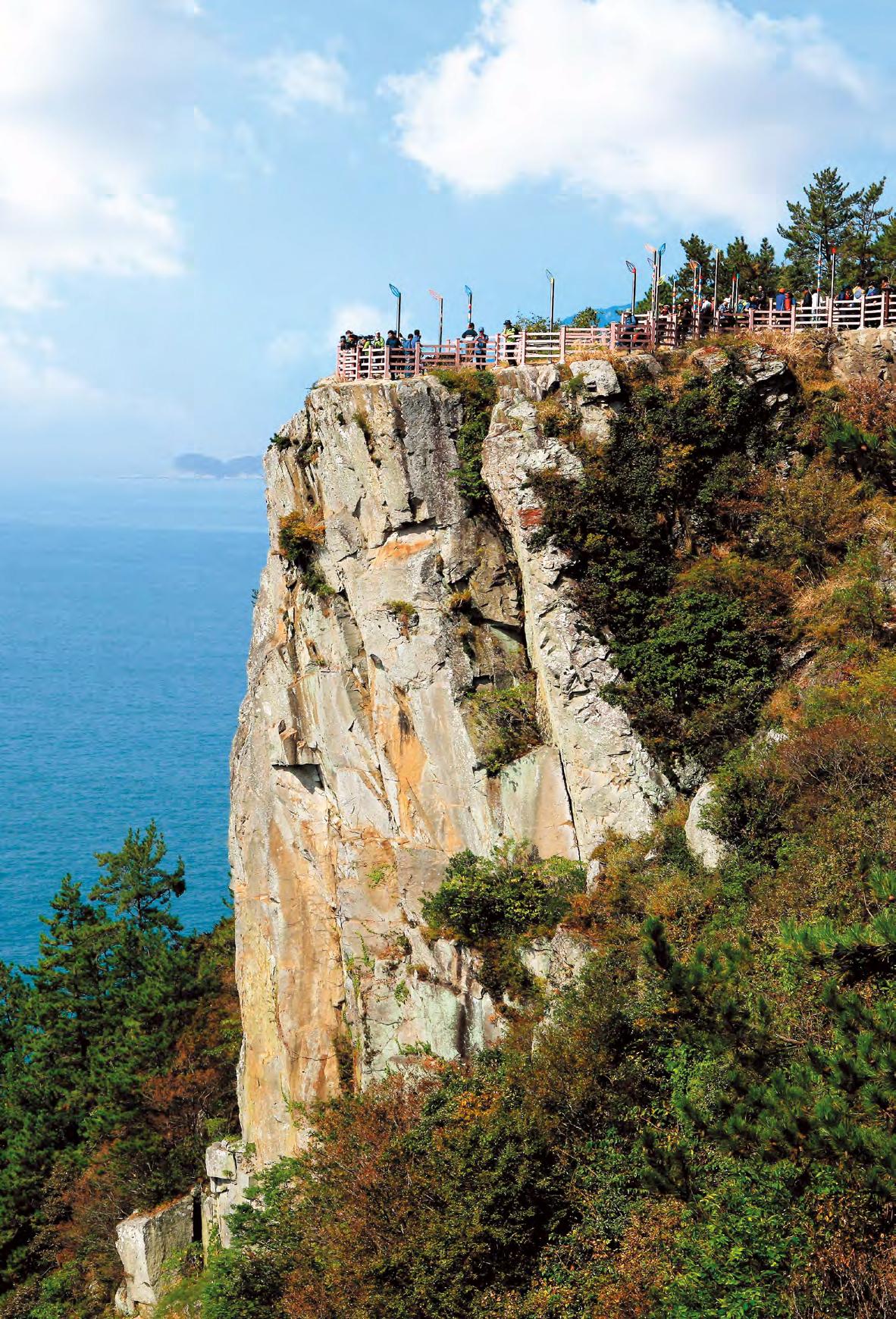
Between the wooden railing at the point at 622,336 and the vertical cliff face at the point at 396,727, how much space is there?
2.18 metres

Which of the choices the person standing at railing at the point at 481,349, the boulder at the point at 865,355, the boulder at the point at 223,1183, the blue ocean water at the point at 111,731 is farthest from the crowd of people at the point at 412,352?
the blue ocean water at the point at 111,731

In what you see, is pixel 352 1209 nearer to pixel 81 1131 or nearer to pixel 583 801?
pixel 583 801

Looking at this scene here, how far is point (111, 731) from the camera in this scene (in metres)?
113

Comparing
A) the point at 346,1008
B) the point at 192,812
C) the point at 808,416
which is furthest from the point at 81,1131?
the point at 192,812

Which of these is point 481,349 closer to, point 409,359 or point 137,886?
point 409,359

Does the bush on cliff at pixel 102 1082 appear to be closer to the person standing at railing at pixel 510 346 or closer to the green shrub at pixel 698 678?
the green shrub at pixel 698 678

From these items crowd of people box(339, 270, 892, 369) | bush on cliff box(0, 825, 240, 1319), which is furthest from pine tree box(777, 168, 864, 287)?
bush on cliff box(0, 825, 240, 1319)

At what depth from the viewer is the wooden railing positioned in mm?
31375

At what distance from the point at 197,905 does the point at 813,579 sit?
59419mm

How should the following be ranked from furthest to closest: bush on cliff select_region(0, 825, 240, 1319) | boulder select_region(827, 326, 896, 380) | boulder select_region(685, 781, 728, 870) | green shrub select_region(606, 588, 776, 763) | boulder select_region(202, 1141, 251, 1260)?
bush on cliff select_region(0, 825, 240, 1319) < boulder select_region(202, 1141, 251, 1260) < boulder select_region(827, 326, 896, 380) < green shrub select_region(606, 588, 776, 763) < boulder select_region(685, 781, 728, 870)

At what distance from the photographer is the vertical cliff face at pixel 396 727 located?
27.1m

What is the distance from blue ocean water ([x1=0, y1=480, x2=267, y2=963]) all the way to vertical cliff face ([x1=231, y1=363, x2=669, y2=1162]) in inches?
1562

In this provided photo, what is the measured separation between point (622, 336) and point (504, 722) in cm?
1151

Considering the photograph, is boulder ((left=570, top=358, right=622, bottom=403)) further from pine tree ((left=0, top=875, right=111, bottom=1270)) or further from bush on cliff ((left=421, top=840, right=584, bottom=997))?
pine tree ((left=0, top=875, right=111, bottom=1270))
